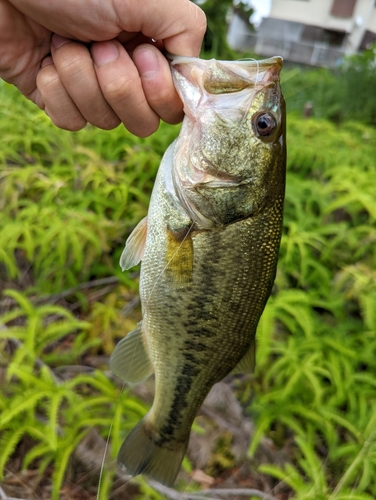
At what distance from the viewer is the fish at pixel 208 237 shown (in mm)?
1308

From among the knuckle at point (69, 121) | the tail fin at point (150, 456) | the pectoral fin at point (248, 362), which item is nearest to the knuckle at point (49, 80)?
the knuckle at point (69, 121)

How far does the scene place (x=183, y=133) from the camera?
4.60ft

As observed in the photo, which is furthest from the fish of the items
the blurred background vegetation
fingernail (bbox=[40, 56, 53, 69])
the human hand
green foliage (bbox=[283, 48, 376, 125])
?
green foliage (bbox=[283, 48, 376, 125])

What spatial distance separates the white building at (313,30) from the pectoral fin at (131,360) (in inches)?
783

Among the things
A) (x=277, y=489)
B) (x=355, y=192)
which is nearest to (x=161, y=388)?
(x=277, y=489)

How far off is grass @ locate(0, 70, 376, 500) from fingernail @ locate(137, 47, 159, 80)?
63.1 inches

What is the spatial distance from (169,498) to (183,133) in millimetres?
1951

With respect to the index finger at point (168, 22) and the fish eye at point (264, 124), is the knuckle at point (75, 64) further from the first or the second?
the fish eye at point (264, 124)

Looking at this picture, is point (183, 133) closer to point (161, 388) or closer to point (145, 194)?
point (161, 388)

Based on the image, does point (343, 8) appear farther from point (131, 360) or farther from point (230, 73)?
point (131, 360)

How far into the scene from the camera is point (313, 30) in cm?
2122

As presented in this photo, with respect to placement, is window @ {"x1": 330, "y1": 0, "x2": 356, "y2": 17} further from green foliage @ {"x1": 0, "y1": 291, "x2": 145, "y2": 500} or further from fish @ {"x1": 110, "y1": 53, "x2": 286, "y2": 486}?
green foliage @ {"x1": 0, "y1": 291, "x2": 145, "y2": 500}

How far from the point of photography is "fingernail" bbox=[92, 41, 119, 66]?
1356 mm

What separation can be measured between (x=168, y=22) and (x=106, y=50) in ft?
0.82
